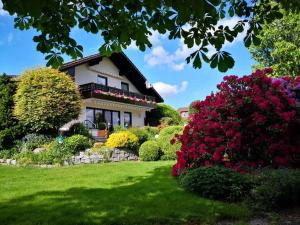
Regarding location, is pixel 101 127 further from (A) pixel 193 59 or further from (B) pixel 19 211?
(A) pixel 193 59

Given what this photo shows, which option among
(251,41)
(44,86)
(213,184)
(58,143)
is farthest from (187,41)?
(44,86)

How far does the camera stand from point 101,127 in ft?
78.8

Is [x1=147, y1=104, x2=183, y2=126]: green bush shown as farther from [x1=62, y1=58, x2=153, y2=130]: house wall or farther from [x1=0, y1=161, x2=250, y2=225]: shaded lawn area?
[x1=0, y1=161, x2=250, y2=225]: shaded lawn area

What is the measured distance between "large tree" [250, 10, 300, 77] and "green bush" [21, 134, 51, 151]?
1753 centimetres

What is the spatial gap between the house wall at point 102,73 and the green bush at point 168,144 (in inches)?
387

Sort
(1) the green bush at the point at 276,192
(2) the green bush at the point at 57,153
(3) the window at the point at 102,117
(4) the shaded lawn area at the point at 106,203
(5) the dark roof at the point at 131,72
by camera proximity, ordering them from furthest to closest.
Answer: (5) the dark roof at the point at 131,72, (3) the window at the point at 102,117, (2) the green bush at the point at 57,153, (1) the green bush at the point at 276,192, (4) the shaded lawn area at the point at 106,203

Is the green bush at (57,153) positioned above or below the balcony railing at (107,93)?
below

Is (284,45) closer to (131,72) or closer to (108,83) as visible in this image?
(131,72)

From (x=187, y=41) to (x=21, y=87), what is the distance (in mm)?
15350

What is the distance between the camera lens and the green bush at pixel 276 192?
6.32m

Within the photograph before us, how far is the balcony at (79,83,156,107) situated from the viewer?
897 inches

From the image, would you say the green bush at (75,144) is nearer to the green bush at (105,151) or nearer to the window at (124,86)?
the green bush at (105,151)

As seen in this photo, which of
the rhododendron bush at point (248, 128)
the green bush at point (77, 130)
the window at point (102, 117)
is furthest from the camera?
the window at point (102, 117)

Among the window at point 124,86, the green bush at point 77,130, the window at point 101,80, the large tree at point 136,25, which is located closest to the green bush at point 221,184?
the large tree at point 136,25
